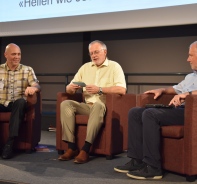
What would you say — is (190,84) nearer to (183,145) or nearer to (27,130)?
(183,145)

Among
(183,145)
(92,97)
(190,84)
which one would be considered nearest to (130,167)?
(183,145)

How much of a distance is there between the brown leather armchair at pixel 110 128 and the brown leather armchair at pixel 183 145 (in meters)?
0.64

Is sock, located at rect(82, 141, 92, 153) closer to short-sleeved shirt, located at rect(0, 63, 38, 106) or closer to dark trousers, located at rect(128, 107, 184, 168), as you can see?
dark trousers, located at rect(128, 107, 184, 168)

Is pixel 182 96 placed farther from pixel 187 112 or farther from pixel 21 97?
pixel 21 97

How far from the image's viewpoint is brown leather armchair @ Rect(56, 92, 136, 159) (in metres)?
3.13

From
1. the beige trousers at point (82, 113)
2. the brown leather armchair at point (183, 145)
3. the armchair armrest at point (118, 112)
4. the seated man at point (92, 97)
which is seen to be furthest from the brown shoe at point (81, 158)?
the brown leather armchair at point (183, 145)

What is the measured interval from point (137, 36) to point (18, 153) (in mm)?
2575

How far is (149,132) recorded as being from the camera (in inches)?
99.2

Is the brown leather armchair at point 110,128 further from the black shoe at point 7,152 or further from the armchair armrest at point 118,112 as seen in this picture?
the black shoe at point 7,152

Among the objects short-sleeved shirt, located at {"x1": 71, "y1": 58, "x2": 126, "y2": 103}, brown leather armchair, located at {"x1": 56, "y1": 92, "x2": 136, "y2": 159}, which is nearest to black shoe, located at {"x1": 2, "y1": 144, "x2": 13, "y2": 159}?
brown leather armchair, located at {"x1": 56, "y1": 92, "x2": 136, "y2": 159}

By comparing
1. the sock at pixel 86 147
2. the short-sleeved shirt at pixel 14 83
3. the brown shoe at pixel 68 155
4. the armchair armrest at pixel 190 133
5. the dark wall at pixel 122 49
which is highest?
the dark wall at pixel 122 49

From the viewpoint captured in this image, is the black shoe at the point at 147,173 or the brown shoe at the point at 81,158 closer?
the black shoe at the point at 147,173

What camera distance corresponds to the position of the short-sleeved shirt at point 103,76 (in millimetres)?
3281

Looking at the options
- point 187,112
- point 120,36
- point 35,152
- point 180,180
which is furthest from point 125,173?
point 120,36
